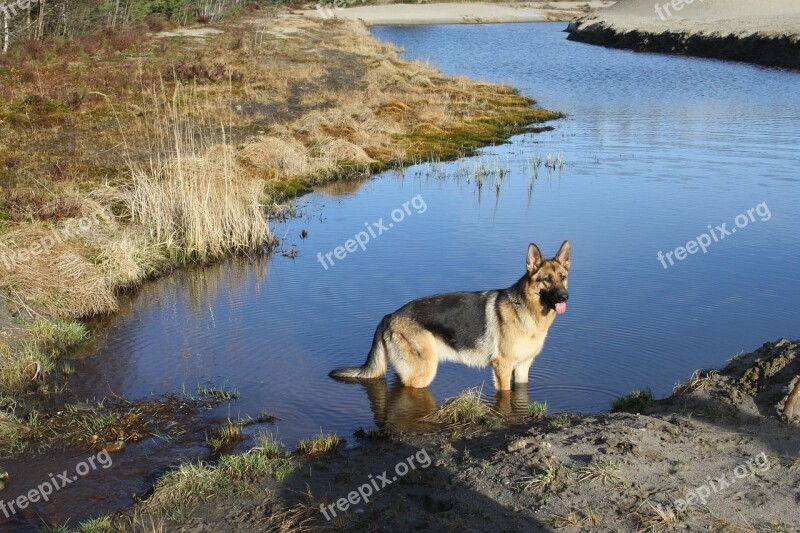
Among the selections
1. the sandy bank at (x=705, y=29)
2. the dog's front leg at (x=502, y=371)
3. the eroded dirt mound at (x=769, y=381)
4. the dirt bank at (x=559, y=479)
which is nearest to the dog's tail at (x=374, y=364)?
the dog's front leg at (x=502, y=371)

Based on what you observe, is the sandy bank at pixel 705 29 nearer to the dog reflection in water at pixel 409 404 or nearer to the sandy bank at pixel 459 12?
the sandy bank at pixel 459 12

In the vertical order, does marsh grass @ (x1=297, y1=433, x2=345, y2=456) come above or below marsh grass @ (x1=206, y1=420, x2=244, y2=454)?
above

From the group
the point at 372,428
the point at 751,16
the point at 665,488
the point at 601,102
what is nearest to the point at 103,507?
the point at 372,428

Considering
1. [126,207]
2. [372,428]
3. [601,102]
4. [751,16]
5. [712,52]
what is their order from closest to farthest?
[372,428]
[126,207]
[601,102]
[712,52]
[751,16]

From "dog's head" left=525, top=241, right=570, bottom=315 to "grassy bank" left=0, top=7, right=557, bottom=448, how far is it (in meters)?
5.91

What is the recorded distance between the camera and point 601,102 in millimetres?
36219

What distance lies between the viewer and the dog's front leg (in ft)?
29.0

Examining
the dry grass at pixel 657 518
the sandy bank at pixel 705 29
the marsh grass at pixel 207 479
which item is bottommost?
the marsh grass at pixel 207 479

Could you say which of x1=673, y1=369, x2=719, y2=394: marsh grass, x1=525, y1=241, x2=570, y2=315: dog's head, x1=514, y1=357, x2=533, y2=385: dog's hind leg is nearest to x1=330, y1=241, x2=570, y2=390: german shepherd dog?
x1=525, y1=241, x2=570, y2=315: dog's head

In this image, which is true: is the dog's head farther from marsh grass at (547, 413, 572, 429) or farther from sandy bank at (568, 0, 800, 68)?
sandy bank at (568, 0, 800, 68)

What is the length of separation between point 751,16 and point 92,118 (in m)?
66.2

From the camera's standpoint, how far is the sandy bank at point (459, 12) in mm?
97125

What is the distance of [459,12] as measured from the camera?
104 metres

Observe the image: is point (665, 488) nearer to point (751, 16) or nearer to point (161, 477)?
point (161, 477)
